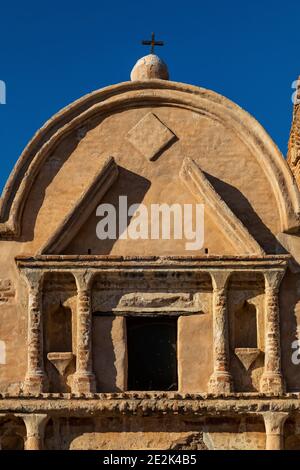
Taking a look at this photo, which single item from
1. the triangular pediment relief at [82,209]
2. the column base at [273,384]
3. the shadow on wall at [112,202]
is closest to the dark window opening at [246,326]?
the column base at [273,384]

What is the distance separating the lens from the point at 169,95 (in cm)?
1539

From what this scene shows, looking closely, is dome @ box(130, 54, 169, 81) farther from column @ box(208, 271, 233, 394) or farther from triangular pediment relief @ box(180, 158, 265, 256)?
column @ box(208, 271, 233, 394)

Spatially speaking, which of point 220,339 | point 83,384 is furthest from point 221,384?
point 83,384

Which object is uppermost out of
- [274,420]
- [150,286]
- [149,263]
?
[149,263]

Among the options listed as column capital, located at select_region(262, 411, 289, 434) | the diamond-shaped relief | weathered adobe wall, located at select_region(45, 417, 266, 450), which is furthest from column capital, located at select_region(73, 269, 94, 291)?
column capital, located at select_region(262, 411, 289, 434)

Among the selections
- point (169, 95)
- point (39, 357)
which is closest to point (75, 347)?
point (39, 357)

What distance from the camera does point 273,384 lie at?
14.3 m

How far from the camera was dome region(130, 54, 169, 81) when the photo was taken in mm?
16062

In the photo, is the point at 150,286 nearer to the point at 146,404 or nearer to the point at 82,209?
the point at 82,209

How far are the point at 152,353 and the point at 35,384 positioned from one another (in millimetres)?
1853

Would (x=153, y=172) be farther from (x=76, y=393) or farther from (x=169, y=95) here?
(x=76, y=393)

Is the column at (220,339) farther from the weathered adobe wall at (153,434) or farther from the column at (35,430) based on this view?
the column at (35,430)

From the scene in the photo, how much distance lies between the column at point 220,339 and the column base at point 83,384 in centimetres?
177
